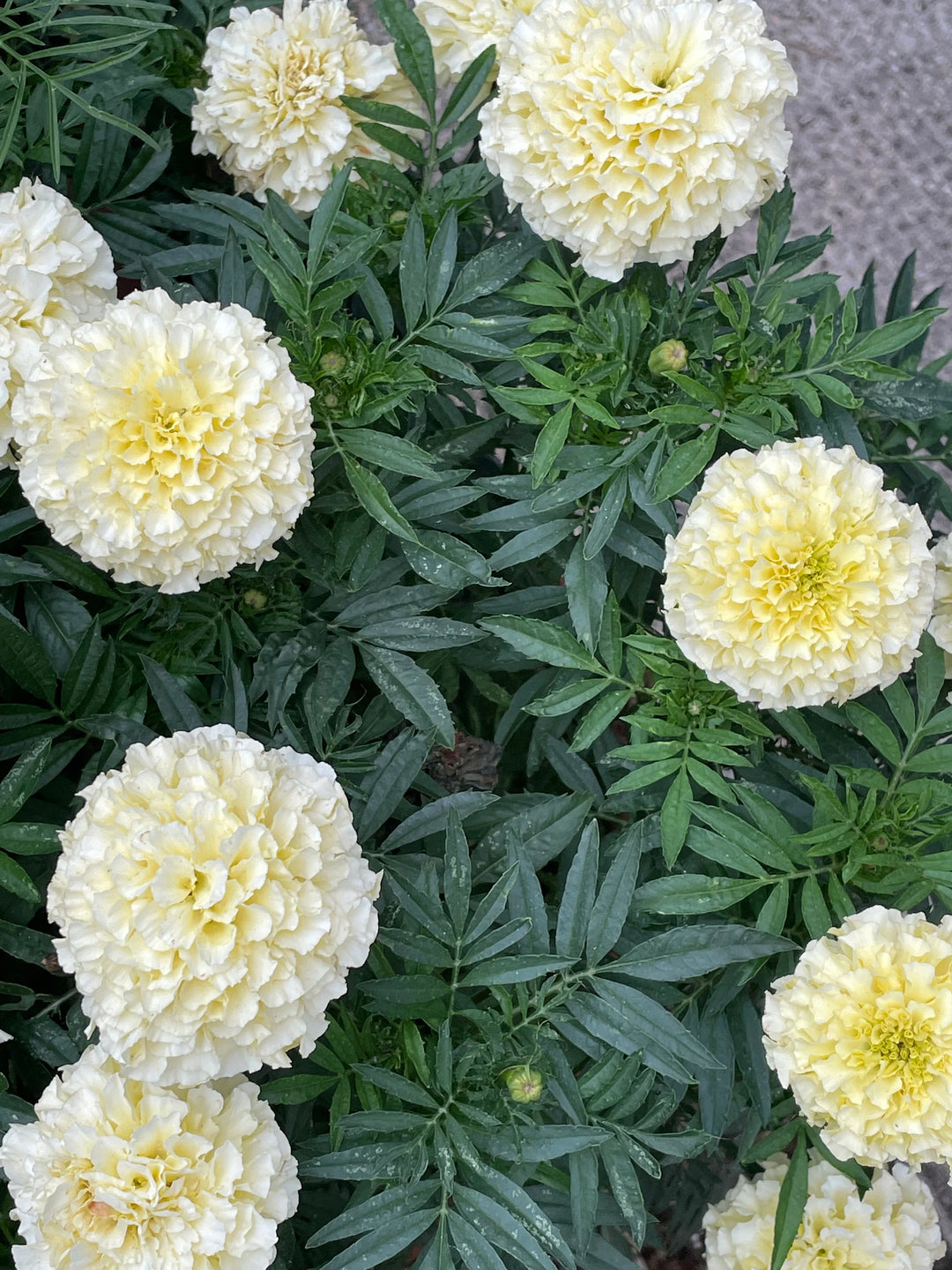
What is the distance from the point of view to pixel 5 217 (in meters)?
0.88

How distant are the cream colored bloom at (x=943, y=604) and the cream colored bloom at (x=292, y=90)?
24.6 inches

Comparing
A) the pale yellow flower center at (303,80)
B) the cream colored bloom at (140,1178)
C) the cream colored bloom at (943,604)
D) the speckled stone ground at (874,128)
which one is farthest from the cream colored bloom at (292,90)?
the speckled stone ground at (874,128)

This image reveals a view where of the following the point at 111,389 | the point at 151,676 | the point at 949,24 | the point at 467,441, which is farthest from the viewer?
the point at 949,24

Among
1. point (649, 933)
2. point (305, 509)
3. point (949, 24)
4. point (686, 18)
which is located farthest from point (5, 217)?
point (949, 24)

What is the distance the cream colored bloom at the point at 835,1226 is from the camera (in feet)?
3.11

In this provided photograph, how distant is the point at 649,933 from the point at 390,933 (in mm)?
252

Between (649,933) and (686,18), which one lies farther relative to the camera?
(649,933)

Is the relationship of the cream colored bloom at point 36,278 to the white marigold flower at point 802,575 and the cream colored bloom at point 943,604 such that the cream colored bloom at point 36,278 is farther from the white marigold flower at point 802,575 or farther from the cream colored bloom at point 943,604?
the cream colored bloom at point 943,604

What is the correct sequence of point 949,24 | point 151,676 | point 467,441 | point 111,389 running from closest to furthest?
point 111,389, point 151,676, point 467,441, point 949,24

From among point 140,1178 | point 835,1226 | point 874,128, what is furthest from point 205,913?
point 874,128

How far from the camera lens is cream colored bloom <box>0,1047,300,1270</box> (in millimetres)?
740

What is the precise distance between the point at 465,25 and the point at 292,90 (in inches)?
6.6

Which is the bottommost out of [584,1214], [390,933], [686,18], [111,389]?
[584,1214]

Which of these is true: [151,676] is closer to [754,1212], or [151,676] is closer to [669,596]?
[669,596]
